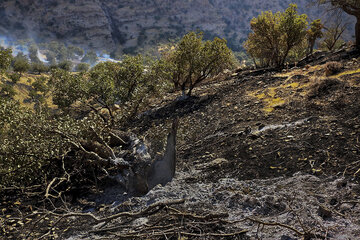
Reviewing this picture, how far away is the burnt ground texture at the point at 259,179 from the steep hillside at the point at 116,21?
137005 mm

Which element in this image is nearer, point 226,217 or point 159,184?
point 226,217

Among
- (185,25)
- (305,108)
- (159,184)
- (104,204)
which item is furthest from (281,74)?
(185,25)

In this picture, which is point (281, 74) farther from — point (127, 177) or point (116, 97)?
point (127, 177)

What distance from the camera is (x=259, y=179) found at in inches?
211

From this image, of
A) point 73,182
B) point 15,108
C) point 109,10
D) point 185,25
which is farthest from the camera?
point 185,25

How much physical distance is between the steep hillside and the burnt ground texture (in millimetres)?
137005

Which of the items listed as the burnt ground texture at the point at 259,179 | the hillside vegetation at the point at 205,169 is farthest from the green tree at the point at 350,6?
the burnt ground texture at the point at 259,179

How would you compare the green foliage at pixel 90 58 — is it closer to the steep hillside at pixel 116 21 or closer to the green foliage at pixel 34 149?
the steep hillside at pixel 116 21

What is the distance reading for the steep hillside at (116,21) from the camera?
13841 cm

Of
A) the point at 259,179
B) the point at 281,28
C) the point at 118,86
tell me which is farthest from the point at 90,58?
the point at 259,179

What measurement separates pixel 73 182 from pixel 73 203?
3.23ft

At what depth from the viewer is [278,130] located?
24.3 ft

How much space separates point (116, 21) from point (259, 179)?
171m

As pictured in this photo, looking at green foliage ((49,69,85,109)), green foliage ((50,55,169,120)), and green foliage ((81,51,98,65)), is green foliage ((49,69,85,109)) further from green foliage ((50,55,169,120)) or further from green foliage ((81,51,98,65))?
green foliage ((81,51,98,65))
